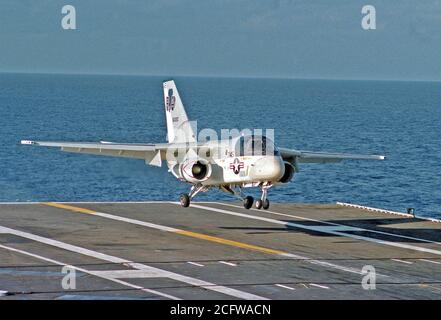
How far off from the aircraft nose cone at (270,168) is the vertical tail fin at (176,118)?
8.51 metres

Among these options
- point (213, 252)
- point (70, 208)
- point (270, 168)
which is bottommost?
point (213, 252)

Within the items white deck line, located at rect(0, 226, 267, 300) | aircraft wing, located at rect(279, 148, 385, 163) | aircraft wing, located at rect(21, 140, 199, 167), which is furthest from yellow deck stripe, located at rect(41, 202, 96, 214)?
aircraft wing, located at rect(279, 148, 385, 163)

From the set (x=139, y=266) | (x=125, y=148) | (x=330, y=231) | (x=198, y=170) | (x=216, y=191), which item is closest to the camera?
(x=139, y=266)

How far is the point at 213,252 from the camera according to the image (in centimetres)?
4400

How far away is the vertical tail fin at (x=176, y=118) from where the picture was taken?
172 feet

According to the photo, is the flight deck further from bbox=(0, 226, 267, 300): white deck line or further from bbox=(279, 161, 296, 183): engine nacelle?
bbox=(279, 161, 296, 183): engine nacelle

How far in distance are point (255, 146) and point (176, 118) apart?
9527 mm

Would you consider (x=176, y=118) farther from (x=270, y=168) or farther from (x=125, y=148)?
(x=270, y=168)

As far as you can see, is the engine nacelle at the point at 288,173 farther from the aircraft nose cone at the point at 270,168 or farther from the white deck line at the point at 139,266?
the white deck line at the point at 139,266

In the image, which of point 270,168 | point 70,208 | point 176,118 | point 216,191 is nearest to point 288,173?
point 270,168

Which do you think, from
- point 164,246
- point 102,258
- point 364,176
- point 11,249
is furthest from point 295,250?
point 364,176

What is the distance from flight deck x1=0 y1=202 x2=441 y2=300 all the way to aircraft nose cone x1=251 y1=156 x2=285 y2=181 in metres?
3.72

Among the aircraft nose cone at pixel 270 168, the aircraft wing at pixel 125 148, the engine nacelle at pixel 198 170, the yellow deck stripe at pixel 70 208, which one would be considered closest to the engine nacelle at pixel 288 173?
the aircraft nose cone at pixel 270 168
